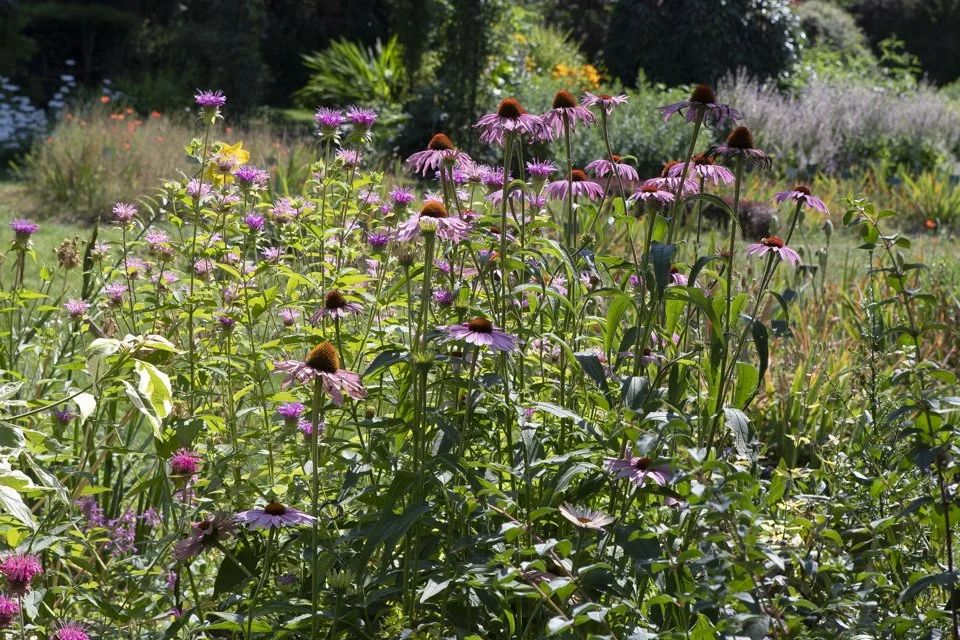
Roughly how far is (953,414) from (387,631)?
3.06 meters

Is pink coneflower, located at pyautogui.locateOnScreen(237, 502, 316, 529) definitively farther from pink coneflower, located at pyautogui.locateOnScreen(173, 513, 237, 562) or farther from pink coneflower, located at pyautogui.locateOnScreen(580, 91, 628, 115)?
pink coneflower, located at pyautogui.locateOnScreen(580, 91, 628, 115)

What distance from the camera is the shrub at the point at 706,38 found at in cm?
1309

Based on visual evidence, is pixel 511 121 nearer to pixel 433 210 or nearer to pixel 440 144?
pixel 440 144

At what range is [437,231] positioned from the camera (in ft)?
5.85

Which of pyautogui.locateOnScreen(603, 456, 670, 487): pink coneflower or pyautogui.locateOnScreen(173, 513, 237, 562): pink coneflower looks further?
pyautogui.locateOnScreen(173, 513, 237, 562): pink coneflower

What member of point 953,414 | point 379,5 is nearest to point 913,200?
point 953,414

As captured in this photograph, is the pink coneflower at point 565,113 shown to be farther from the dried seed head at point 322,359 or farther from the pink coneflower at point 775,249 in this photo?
the dried seed head at point 322,359

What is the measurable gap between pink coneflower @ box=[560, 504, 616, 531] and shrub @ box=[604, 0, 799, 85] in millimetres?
11986

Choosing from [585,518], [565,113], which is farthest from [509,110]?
[585,518]

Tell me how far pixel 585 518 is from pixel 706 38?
1258 cm

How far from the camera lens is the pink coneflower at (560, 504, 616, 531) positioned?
147cm

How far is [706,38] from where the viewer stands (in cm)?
1315

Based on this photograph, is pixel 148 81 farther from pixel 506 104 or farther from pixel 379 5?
pixel 506 104

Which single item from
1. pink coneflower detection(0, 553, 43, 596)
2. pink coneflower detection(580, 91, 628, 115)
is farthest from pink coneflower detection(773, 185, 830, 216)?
pink coneflower detection(0, 553, 43, 596)
